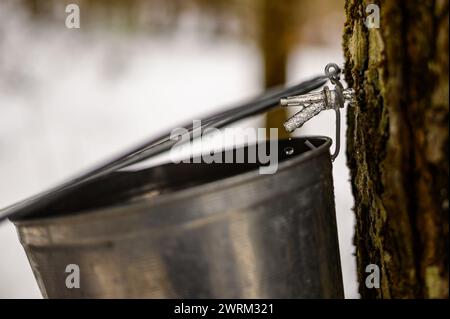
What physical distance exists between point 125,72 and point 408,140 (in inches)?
191

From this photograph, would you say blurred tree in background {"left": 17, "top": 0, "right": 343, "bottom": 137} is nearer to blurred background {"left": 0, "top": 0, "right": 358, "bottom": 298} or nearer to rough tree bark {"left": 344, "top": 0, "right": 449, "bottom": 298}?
blurred background {"left": 0, "top": 0, "right": 358, "bottom": 298}

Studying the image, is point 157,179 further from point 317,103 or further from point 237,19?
point 237,19

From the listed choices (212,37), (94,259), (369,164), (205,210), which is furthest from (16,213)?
(212,37)

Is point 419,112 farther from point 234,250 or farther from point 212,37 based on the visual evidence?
point 212,37

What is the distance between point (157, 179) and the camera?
142 cm

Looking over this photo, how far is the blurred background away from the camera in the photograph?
3.95 meters

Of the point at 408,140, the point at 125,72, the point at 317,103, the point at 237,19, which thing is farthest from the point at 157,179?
the point at 125,72

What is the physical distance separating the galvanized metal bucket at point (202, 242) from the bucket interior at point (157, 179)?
0.25 meters

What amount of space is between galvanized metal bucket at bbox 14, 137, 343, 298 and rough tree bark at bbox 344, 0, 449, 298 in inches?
5.5

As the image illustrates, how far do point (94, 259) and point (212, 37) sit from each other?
4835 mm

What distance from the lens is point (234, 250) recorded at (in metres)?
0.93

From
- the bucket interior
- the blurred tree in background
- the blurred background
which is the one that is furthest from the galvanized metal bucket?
the blurred tree in background

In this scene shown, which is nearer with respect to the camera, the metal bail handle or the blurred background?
the metal bail handle

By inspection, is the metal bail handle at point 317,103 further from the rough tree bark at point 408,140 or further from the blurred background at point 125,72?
the blurred background at point 125,72
